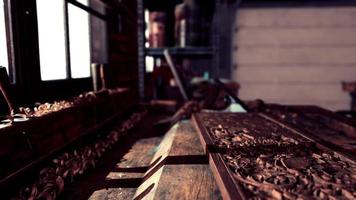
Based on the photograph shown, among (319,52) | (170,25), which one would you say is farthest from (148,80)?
(319,52)

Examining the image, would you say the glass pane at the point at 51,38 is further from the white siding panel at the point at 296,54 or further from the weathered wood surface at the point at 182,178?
the white siding panel at the point at 296,54

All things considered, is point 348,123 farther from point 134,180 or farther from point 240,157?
point 134,180

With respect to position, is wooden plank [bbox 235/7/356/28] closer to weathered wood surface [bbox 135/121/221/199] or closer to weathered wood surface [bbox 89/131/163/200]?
weathered wood surface [bbox 89/131/163/200]

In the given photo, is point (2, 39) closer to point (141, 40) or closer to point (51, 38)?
point (51, 38)

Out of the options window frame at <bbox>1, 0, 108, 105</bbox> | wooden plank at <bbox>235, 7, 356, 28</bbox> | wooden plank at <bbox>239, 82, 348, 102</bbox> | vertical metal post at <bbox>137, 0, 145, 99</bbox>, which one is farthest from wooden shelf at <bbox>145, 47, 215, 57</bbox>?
window frame at <bbox>1, 0, 108, 105</bbox>

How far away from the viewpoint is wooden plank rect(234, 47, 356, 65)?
9328mm

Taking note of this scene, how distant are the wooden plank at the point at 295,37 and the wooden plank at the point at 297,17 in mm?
162

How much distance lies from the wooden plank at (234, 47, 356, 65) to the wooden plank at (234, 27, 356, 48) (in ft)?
0.53

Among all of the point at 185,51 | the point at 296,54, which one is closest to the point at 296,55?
the point at 296,54

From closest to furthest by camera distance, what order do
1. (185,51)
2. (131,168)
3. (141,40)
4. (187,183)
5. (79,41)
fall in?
(187,183), (131,168), (79,41), (185,51), (141,40)

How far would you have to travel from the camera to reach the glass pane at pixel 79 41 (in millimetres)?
4336

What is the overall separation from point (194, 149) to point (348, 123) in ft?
10.1

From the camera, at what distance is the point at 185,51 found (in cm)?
802

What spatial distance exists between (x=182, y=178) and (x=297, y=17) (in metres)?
8.60
